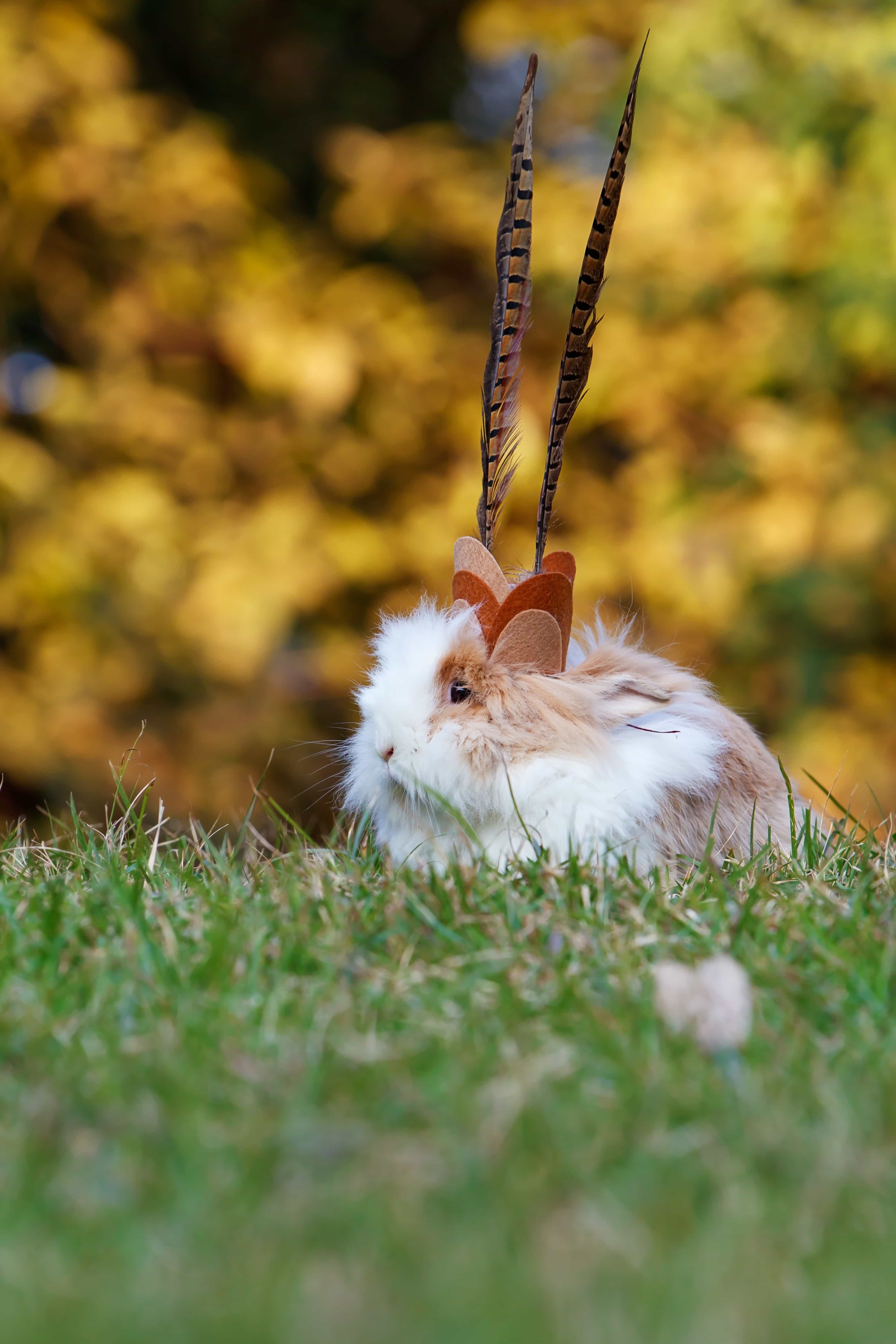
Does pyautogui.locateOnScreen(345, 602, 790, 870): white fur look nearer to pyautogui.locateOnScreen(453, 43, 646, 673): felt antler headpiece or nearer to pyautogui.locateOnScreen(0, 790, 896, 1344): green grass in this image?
pyautogui.locateOnScreen(453, 43, 646, 673): felt antler headpiece

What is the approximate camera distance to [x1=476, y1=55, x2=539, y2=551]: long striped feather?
8.11ft

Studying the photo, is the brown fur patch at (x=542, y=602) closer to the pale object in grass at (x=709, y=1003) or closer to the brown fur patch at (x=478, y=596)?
the brown fur patch at (x=478, y=596)

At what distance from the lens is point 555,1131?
4.22ft

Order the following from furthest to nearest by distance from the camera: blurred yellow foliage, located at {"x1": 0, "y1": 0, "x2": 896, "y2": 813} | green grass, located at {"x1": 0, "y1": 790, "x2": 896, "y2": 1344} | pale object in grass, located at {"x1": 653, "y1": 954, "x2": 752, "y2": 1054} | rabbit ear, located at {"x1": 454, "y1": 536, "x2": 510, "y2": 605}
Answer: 1. blurred yellow foliage, located at {"x1": 0, "y1": 0, "x2": 896, "y2": 813}
2. rabbit ear, located at {"x1": 454, "y1": 536, "x2": 510, "y2": 605}
3. pale object in grass, located at {"x1": 653, "y1": 954, "x2": 752, "y2": 1054}
4. green grass, located at {"x1": 0, "y1": 790, "x2": 896, "y2": 1344}

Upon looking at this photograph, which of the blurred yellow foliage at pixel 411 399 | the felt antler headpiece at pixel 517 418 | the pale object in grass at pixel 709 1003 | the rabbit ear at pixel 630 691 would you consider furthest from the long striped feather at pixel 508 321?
the blurred yellow foliage at pixel 411 399

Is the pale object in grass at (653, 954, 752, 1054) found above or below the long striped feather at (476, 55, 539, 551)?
below

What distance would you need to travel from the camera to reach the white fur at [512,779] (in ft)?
7.60

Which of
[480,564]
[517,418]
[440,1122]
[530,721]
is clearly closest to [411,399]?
[517,418]

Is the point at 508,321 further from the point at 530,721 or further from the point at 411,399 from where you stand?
the point at 411,399

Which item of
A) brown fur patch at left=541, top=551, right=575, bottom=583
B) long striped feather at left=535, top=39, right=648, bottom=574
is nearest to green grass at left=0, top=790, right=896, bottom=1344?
brown fur patch at left=541, top=551, right=575, bottom=583

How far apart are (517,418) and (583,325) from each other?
291mm

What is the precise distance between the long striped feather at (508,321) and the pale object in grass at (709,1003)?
3.74 ft

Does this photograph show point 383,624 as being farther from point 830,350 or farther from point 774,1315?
point 830,350

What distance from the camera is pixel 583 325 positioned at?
2.45m
